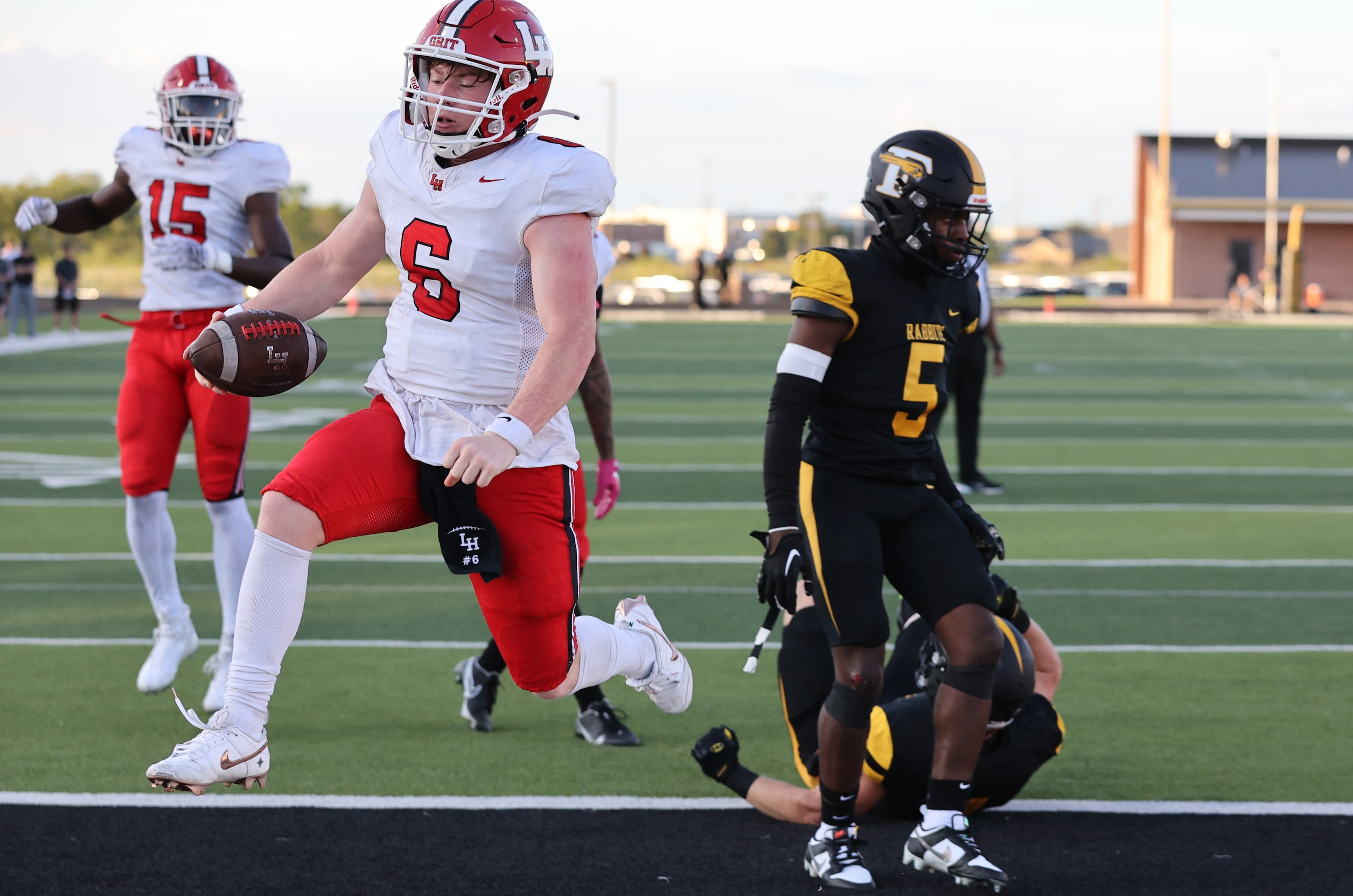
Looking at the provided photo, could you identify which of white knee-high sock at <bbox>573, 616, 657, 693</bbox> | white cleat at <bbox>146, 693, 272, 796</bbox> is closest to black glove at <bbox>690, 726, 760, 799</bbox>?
white knee-high sock at <bbox>573, 616, 657, 693</bbox>

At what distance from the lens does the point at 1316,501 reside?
10.2m

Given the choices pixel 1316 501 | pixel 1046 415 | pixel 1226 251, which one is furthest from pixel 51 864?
pixel 1226 251

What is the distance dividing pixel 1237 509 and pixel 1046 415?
19.4 ft

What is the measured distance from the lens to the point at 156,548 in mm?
5531

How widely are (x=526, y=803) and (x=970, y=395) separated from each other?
632cm

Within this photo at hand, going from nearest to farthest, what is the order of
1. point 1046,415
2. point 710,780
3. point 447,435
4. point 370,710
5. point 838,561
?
1. point 447,435
2. point 838,561
3. point 710,780
4. point 370,710
5. point 1046,415

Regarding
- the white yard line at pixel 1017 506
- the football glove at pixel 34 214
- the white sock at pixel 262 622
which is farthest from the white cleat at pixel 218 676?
the white yard line at pixel 1017 506

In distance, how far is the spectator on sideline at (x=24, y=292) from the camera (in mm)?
23953

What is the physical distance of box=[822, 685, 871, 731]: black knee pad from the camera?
3799 millimetres

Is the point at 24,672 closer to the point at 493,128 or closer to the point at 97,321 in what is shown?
the point at 493,128

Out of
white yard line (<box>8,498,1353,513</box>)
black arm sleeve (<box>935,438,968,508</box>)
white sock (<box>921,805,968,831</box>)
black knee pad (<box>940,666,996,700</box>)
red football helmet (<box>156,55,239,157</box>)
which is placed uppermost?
red football helmet (<box>156,55,239,157</box>)

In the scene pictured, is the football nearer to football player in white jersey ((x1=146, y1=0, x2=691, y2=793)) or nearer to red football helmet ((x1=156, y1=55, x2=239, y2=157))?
football player in white jersey ((x1=146, y1=0, x2=691, y2=793))

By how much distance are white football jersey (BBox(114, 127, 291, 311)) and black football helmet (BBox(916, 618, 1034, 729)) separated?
2.85 m

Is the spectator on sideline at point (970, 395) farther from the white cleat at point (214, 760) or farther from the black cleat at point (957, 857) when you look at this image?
the white cleat at point (214, 760)
